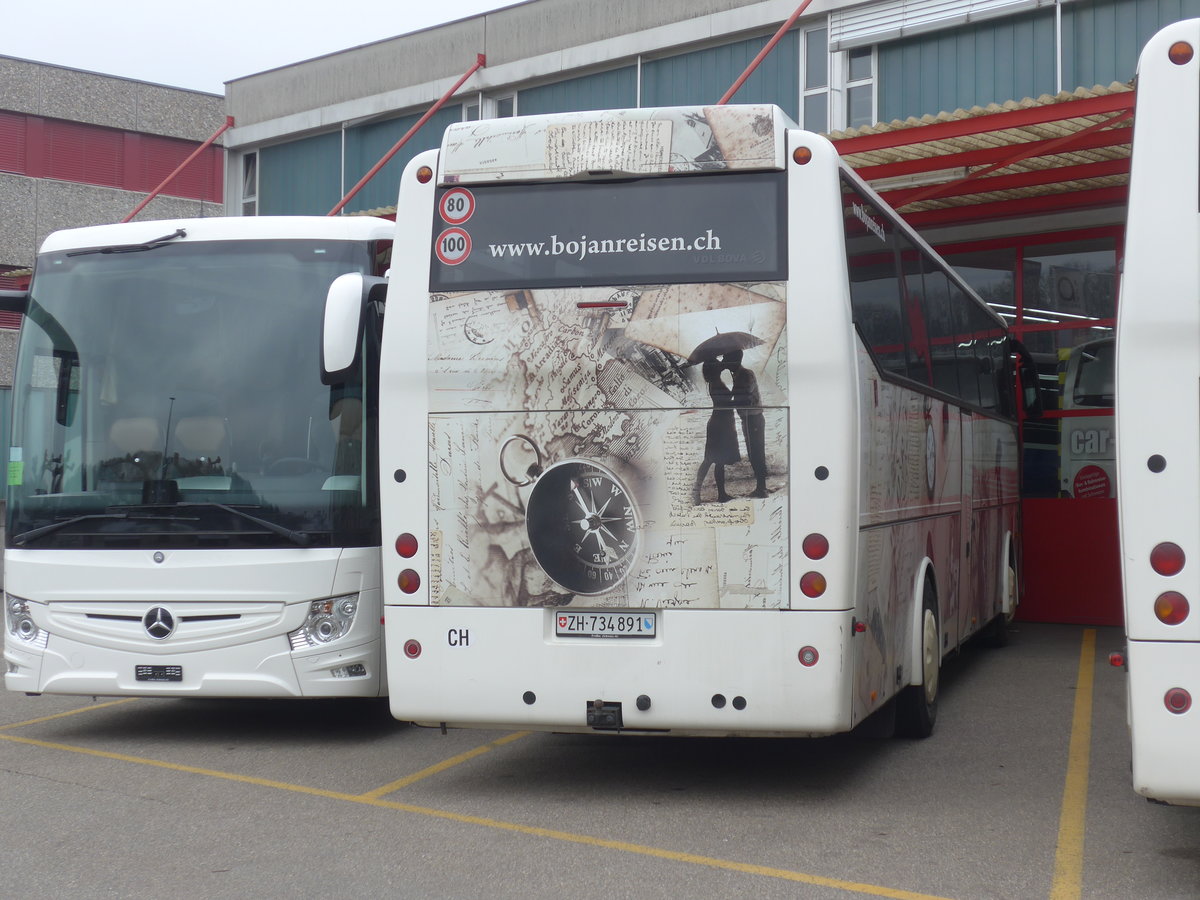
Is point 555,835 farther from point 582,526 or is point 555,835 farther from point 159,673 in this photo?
point 159,673

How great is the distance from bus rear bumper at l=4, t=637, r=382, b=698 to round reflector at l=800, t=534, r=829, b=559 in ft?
10.0

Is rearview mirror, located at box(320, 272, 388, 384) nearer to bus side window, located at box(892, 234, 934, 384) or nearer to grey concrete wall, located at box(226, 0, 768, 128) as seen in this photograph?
bus side window, located at box(892, 234, 934, 384)

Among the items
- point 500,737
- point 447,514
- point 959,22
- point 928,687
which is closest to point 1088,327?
point 959,22

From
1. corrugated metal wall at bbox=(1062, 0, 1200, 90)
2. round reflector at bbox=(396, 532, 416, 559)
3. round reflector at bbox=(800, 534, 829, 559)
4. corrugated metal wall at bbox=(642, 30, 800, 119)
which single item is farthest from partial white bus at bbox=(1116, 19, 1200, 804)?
corrugated metal wall at bbox=(642, 30, 800, 119)

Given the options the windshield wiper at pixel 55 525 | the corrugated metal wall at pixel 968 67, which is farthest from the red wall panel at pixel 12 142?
the windshield wiper at pixel 55 525

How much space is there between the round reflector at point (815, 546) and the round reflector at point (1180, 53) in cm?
255

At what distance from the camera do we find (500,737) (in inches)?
356

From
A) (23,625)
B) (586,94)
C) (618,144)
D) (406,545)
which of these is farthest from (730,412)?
(586,94)

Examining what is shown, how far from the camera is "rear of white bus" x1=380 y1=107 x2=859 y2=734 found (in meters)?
6.66

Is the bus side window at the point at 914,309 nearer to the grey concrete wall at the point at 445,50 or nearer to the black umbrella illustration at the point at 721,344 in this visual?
the black umbrella illustration at the point at 721,344

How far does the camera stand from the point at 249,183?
2666 cm

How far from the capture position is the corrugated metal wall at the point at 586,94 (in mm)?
20828

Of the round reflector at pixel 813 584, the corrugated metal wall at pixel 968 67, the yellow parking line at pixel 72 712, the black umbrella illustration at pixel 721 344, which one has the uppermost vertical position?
the corrugated metal wall at pixel 968 67

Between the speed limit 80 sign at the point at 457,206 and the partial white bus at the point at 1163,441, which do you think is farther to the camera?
the speed limit 80 sign at the point at 457,206
